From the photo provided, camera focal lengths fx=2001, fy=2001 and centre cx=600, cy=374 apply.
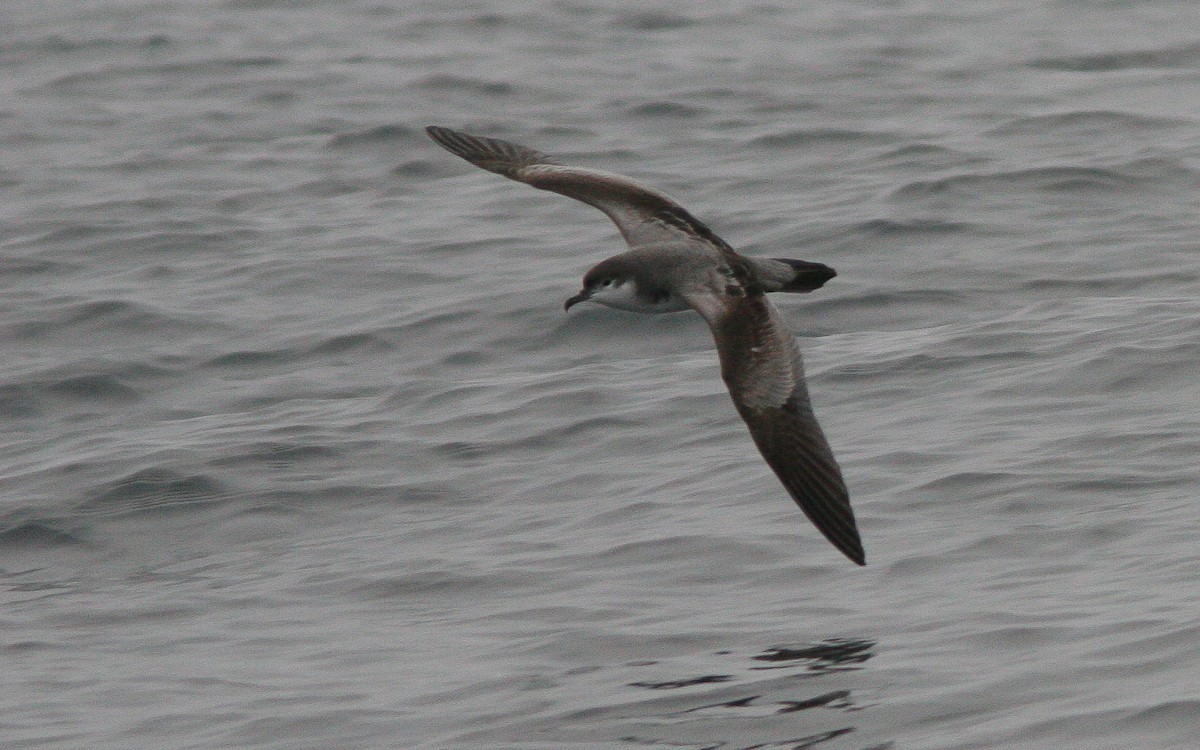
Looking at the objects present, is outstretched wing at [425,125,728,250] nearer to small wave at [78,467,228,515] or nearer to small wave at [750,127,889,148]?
small wave at [78,467,228,515]

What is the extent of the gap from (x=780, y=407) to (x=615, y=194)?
6.82ft

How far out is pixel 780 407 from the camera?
7812 millimetres

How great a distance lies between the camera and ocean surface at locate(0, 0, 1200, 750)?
24.0 feet

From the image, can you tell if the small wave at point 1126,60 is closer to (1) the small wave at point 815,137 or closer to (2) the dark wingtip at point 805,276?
(1) the small wave at point 815,137

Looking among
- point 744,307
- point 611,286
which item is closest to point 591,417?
point 611,286

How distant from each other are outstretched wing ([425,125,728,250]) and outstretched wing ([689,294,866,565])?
2.30 feet

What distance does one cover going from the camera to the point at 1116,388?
32.7ft

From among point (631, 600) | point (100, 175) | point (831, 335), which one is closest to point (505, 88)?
point (100, 175)

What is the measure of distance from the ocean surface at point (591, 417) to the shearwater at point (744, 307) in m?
0.55

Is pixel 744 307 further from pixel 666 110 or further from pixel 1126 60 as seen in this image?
pixel 1126 60

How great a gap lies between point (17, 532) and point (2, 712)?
7.64 ft

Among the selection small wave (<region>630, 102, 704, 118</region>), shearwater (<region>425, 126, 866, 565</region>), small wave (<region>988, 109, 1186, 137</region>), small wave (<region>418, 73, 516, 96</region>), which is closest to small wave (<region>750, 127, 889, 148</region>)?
small wave (<region>988, 109, 1186, 137</region>)

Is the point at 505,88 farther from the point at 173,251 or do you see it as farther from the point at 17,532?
the point at 17,532

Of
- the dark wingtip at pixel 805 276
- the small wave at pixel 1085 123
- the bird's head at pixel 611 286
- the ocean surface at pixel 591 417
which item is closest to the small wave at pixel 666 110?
the ocean surface at pixel 591 417
